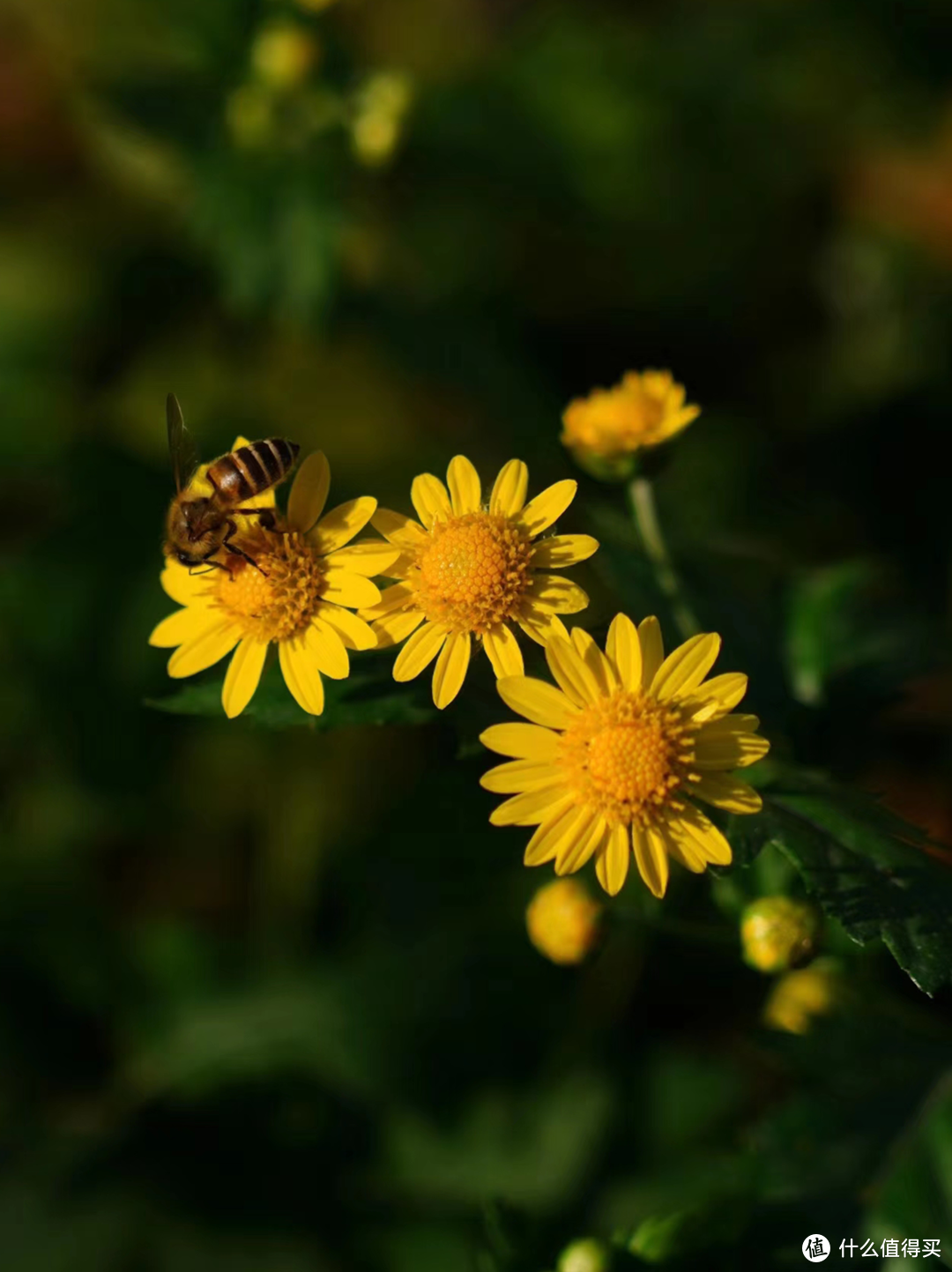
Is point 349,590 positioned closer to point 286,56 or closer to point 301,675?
point 301,675

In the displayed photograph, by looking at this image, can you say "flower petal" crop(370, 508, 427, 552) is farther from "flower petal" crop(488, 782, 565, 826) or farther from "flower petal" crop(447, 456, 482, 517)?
"flower petal" crop(488, 782, 565, 826)

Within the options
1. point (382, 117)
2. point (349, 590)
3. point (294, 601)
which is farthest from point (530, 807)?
point (382, 117)

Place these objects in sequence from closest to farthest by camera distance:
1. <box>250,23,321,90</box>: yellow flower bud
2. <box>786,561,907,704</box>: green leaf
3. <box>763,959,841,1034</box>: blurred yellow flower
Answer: <box>763,959,841,1034</box>: blurred yellow flower, <box>786,561,907,704</box>: green leaf, <box>250,23,321,90</box>: yellow flower bud

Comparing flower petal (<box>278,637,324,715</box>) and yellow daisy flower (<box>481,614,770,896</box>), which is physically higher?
flower petal (<box>278,637,324,715</box>)

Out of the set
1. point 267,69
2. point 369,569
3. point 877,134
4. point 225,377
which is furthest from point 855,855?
point 877,134

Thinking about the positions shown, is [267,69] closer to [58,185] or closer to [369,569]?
[58,185]

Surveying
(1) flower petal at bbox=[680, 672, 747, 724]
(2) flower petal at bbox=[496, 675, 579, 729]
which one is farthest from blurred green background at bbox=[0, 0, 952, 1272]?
(1) flower petal at bbox=[680, 672, 747, 724]

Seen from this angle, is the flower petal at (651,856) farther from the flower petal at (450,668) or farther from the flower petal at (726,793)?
the flower petal at (450,668)
